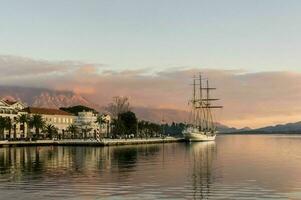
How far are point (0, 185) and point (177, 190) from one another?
16.1 metres

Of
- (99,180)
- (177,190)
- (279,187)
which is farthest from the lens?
(99,180)

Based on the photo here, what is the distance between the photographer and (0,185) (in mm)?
46938

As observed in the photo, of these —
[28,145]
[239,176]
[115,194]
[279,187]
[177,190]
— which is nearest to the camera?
[115,194]

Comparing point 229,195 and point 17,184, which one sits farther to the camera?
point 17,184

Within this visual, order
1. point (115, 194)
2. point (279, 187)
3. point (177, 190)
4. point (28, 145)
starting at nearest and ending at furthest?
point (115, 194) → point (177, 190) → point (279, 187) → point (28, 145)

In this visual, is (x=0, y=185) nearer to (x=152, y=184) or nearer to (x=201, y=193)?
(x=152, y=184)

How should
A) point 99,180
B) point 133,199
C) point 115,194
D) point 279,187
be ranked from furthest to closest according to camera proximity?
point 99,180 < point 279,187 < point 115,194 < point 133,199

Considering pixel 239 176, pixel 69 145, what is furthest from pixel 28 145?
pixel 239 176

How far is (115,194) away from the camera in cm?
4100

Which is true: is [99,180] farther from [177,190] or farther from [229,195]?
[229,195]

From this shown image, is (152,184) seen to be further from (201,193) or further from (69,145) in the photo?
(69,145)

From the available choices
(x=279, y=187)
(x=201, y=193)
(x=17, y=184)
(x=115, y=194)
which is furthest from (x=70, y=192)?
(x=279, y=187)

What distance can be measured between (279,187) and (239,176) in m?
10.4

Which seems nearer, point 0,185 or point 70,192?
point 70,192
